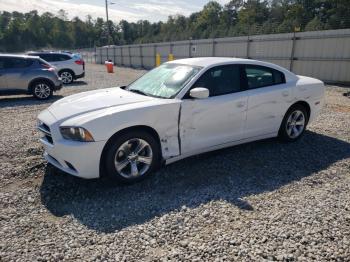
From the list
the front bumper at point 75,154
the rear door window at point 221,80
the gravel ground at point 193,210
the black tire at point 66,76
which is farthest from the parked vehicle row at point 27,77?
the rear door window at point 221,80

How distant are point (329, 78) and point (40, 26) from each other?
121468 mm

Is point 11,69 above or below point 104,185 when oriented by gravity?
above

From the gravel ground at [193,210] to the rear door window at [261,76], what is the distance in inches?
43.5

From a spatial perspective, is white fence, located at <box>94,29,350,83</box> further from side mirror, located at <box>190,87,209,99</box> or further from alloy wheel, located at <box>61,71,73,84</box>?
side mirror, located at <box>190,87,209,99</box>

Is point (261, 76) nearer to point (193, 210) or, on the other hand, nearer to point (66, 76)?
point (193, 210)

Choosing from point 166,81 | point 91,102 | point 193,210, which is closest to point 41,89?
point 91,102

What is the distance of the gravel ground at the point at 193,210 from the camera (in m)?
2.92

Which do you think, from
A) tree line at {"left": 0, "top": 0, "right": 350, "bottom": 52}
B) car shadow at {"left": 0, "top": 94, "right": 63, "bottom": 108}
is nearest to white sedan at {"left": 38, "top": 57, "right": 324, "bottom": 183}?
car shadow at {"left": 0, "top": 94, "right": 63, "bottom": 108}

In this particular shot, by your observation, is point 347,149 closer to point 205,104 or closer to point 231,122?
point 231,122

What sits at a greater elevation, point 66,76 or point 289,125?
point 289,125

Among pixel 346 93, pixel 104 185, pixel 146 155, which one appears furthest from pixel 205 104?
pixel 346 93

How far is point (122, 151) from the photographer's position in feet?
13.1

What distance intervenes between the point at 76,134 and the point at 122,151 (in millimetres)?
590

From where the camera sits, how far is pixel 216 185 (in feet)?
13.7
